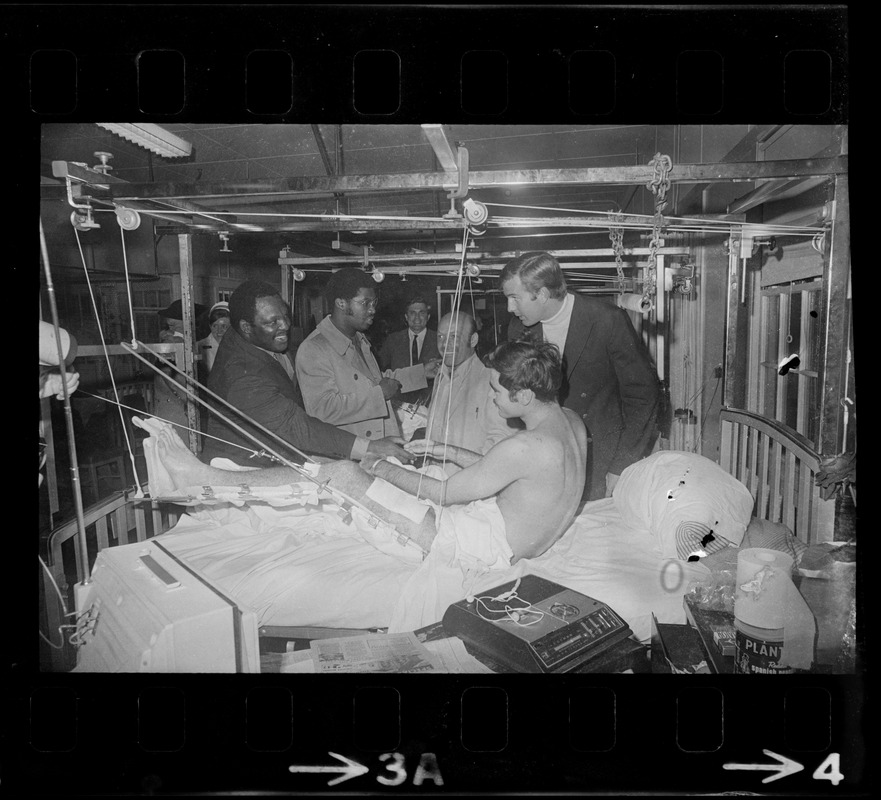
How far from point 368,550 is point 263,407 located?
58cm

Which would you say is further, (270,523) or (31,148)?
(270,523)

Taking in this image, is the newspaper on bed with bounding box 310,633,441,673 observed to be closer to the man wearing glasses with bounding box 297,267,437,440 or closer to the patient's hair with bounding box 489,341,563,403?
the man wearing glasses with bounding box 297,267,437,440

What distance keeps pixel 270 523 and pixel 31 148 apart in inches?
55.0

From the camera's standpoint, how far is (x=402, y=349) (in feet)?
6.07

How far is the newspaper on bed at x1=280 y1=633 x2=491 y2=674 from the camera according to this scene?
5.82ft

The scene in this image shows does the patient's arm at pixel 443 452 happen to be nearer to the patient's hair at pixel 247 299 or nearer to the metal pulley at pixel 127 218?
the patient's hair at pixel 247 299

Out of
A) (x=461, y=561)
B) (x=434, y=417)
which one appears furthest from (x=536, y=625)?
(x=434, y=417)

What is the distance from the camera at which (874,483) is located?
1752mm

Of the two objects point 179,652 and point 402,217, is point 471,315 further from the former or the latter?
point 179,652

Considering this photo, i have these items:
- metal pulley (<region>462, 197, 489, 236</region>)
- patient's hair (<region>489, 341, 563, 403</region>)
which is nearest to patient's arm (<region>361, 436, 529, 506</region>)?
patient's hair (<region>489, 341, 563, 403</region>)
